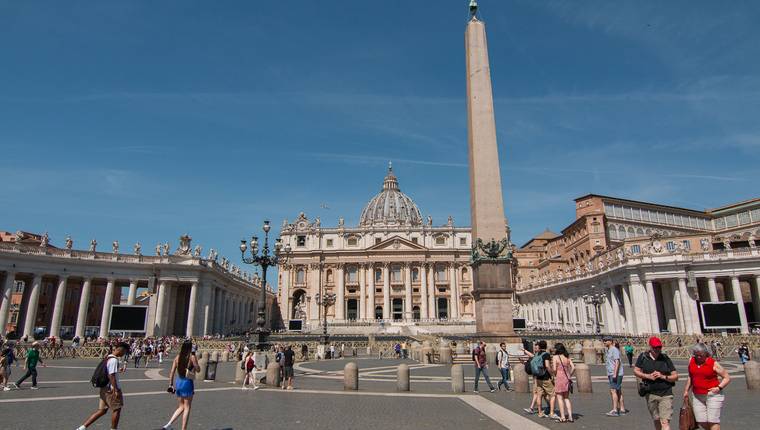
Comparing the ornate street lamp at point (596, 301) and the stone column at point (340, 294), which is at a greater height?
the stone column at point (340, 294)

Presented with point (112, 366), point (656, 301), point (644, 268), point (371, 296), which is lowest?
point (112, 366)

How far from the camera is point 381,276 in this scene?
265 ft

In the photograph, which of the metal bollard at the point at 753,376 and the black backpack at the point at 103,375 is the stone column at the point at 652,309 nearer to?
the metal bollard at the point at 753,376

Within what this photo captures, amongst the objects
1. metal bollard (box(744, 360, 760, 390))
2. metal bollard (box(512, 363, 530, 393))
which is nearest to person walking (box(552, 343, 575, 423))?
metal bollard (box(512, 363, 530, 393))

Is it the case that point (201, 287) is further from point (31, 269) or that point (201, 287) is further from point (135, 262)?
point (31, 269)

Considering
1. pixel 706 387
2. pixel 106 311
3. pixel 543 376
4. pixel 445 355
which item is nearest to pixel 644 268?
pixel 445 355

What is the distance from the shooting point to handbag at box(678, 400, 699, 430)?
487cm

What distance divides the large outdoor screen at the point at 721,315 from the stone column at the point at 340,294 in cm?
5642

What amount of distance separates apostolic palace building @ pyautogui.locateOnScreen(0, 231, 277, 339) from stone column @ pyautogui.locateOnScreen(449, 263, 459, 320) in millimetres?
38805

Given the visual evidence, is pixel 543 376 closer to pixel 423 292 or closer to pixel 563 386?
pixel 563 386

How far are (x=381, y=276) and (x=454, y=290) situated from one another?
12781mm

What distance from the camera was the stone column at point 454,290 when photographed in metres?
78.8

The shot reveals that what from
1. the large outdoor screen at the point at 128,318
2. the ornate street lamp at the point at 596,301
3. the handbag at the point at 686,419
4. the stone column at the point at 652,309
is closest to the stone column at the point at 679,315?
the stone column at the point at 652,309

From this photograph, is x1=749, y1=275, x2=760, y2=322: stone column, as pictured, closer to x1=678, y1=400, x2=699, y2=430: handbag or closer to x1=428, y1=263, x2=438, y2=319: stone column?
x1=678, y1=400, x2=699, y2=430: handbag
